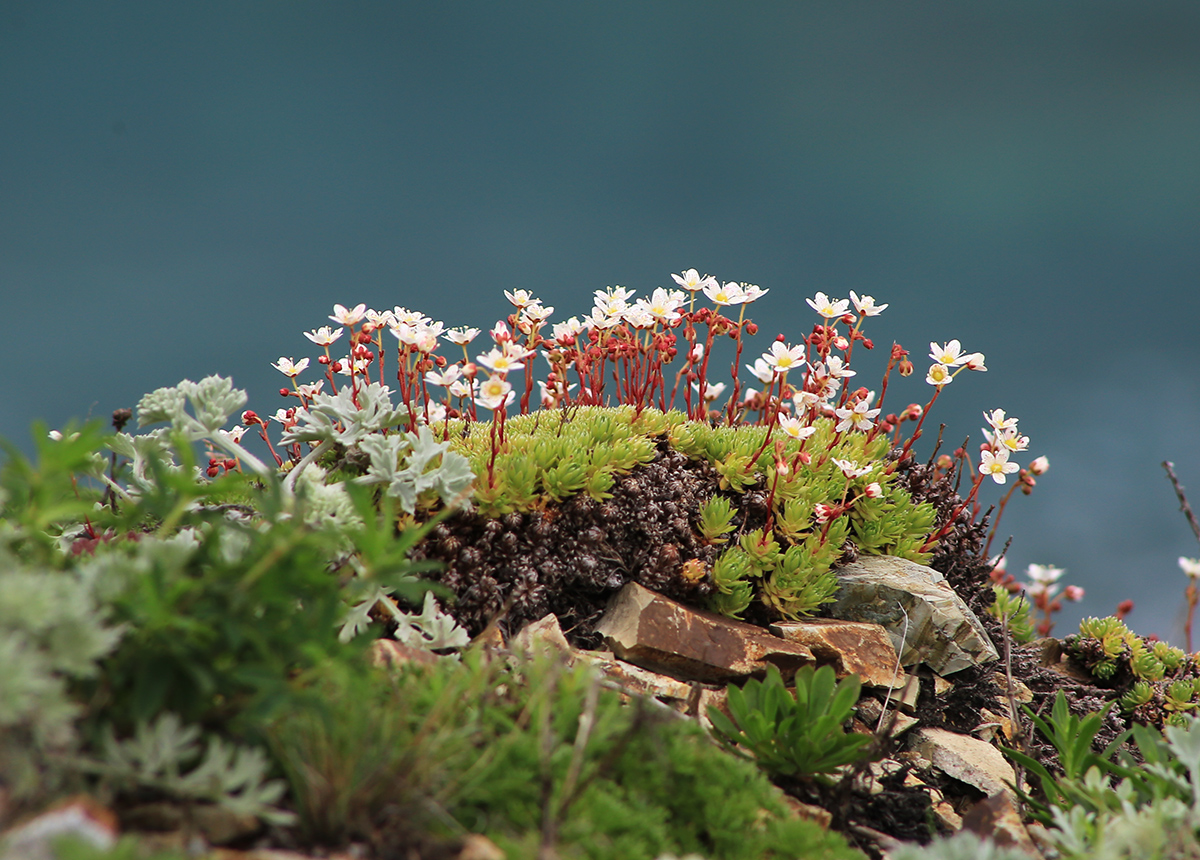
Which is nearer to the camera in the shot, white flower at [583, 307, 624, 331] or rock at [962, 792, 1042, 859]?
rock at [962, 792, 1042, 859]

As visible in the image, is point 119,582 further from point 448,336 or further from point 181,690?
point 448,336

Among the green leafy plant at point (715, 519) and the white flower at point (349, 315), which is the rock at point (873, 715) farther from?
the white flower at point (349, 315)

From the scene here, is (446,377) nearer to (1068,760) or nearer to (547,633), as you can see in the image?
(547,633)

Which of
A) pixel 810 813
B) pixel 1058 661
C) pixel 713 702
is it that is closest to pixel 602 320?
pixel 713 702

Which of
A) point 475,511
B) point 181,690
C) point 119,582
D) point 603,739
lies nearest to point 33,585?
point 119,582

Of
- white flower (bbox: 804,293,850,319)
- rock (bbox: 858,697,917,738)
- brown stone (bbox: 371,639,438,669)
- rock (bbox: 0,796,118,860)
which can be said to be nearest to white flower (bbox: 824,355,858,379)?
white flower (bbox: 804,293,850,319)

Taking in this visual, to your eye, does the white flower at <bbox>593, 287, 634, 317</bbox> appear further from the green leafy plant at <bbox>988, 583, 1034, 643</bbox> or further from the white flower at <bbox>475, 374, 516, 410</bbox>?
the green leafy plant at <bbox>988, 583, 1034, 643</bbox>

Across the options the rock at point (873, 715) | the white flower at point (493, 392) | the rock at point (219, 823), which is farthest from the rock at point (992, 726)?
the rock at point (219, 823)
